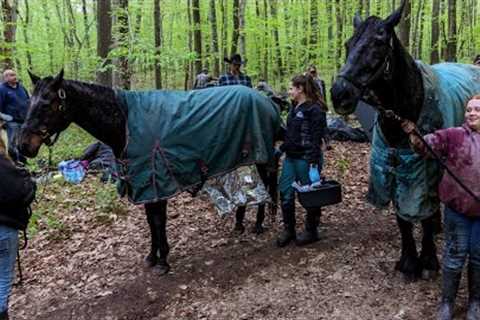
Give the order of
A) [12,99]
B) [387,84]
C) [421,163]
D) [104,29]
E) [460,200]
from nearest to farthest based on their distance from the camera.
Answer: [460,200]
[387,84]
[421,163]
[12,99]
[104,29]

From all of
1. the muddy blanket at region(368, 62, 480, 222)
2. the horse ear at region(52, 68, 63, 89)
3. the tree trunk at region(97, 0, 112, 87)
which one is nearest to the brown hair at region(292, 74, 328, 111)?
the muddy blanket at region(368, 62, 480, 222)

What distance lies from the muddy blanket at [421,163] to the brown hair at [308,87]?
89cm

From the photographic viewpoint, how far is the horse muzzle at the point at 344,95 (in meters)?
3.10

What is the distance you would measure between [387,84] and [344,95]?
1.70 ft

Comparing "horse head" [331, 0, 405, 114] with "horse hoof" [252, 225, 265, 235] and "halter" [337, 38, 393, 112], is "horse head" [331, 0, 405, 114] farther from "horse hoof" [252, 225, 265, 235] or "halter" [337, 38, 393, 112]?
"horse hoof" [252, 225, 265, 235]

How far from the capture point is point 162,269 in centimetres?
458

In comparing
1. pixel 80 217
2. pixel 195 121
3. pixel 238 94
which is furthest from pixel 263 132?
pixel 80 217

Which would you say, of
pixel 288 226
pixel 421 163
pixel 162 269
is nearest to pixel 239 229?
pixel 288 226

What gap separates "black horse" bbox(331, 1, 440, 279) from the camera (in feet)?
10.3

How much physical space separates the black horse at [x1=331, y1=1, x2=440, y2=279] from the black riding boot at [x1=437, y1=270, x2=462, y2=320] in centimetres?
68

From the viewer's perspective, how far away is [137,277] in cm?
456

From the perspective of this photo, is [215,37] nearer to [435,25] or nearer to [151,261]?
[435,25]

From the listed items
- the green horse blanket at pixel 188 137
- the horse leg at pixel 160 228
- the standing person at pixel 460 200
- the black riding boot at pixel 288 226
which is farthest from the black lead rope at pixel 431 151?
the horse leg at pixel 160 228

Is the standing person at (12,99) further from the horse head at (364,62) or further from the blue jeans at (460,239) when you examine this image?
the blue jeans at (460,239)
